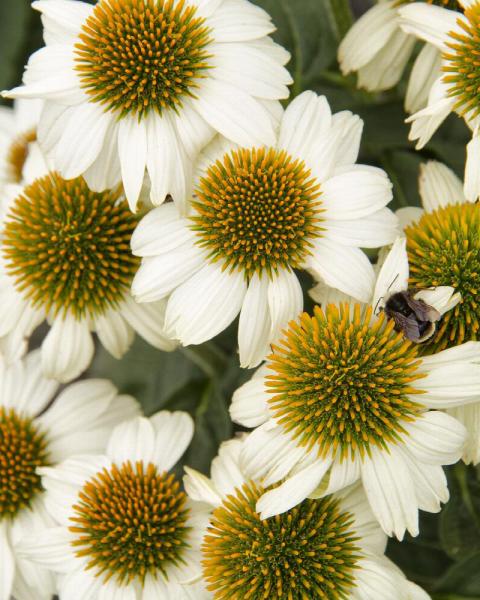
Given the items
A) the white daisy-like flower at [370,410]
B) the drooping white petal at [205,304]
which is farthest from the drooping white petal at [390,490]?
the drooping white petal at [205,304]

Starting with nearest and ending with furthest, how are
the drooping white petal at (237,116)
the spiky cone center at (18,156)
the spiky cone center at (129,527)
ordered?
the drooping white petal at (237,116) → the spiky cone center at (129,527) → the spiky cone center at (18,156)

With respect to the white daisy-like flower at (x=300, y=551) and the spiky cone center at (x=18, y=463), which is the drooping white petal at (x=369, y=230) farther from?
the spiky cone center at (x=18, y=463)

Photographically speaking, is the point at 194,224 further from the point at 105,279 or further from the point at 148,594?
the point at 148,594

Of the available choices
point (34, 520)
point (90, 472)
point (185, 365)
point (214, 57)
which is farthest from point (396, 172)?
point (34, 520)

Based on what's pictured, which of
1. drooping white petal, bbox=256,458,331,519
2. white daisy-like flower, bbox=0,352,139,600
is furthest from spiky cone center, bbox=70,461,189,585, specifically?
drooping white petal, bbox=256,458,331,519

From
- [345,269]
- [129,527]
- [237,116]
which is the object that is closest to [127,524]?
[129,527]

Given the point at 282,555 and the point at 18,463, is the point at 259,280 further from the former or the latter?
the point at 18,463
